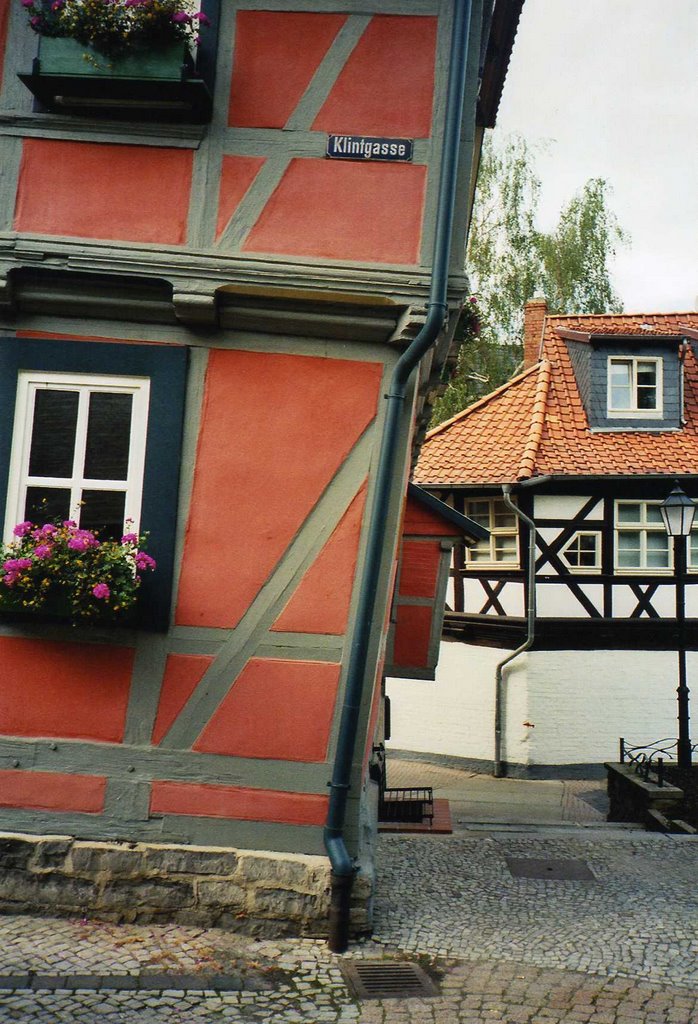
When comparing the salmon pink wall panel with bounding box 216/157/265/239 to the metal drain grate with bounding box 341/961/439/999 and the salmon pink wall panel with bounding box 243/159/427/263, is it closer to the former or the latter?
the salmon pink wall panel with bounding box 243/159/427/263

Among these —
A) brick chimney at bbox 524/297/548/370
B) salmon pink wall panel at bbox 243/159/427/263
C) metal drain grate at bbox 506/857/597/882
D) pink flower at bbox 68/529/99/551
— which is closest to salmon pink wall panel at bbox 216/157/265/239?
salmon pink wall panel at bbox 243/159/427/263

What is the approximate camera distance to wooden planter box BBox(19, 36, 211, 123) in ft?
17.0

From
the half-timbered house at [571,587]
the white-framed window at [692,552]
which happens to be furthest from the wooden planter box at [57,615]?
the white-framed window at [692,552]

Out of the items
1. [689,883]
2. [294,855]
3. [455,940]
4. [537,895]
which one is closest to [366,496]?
[294,855]

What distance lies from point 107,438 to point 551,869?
4.41 meters

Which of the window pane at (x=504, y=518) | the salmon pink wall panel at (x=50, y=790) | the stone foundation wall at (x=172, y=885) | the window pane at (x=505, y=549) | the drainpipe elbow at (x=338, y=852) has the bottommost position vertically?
the stone foundation wall at (x=172, y=885)

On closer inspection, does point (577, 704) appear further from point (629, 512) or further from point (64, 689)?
point (64, 689)

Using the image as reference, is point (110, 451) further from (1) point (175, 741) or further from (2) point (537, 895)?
(2) point (537, 895)

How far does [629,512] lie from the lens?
14.2 m

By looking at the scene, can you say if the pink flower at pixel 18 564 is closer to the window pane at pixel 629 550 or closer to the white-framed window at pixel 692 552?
the window pane at pixel 629 550

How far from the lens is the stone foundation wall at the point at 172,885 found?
5.02m

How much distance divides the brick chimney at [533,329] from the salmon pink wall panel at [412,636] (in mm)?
10980

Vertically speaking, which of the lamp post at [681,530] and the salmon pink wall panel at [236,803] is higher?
the lamp post at [681,530]

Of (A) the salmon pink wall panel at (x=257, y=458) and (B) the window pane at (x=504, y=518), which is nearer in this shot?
(A) the salmon pink wall panel at (x=257, y=458)
